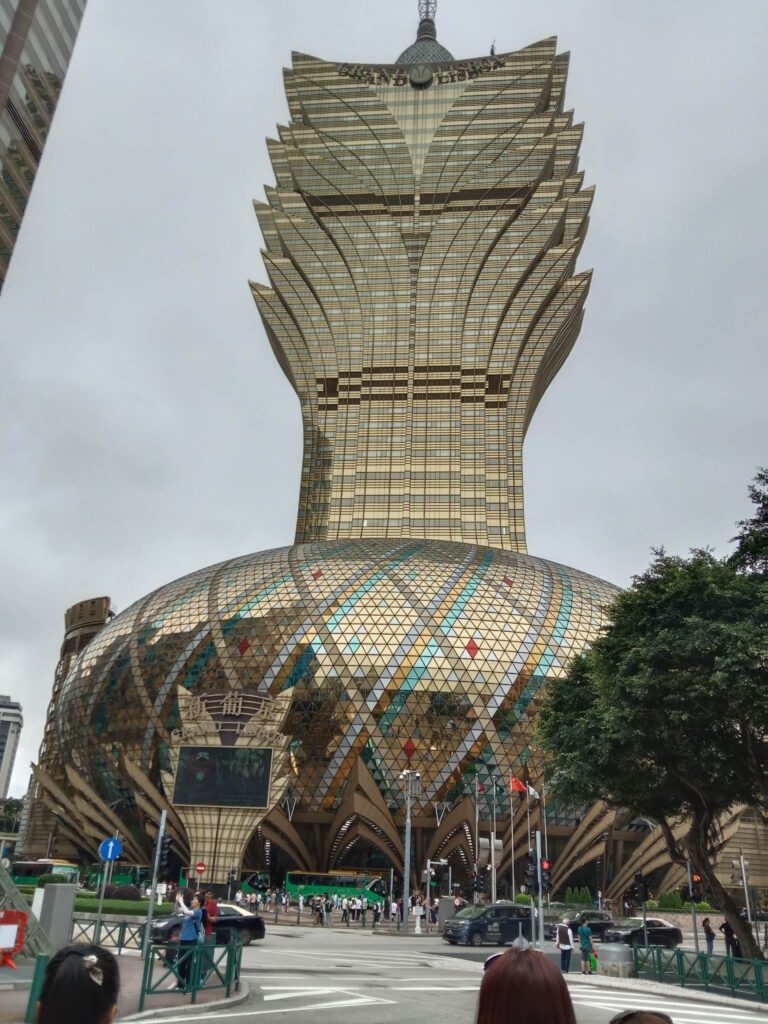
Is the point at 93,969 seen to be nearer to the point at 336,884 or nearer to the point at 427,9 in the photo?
the point at 336,884

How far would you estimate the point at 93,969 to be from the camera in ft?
11.3

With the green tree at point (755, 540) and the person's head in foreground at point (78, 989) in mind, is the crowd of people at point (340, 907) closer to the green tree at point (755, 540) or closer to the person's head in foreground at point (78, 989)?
the green tree at point (755, 540)

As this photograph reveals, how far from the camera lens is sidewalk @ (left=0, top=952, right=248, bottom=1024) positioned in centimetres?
1353

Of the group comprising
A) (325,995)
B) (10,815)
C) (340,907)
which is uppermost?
(10,815)

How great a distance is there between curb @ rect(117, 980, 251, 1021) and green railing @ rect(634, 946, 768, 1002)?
43.8 feet

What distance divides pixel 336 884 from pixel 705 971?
3714 cm

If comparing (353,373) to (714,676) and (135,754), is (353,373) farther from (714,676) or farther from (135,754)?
(714,676)

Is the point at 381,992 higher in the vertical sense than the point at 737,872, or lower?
lower

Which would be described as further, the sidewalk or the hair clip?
the sidewalk

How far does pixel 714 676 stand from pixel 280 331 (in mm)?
81426

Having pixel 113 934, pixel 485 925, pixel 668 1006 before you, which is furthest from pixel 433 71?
pixel 668 1006

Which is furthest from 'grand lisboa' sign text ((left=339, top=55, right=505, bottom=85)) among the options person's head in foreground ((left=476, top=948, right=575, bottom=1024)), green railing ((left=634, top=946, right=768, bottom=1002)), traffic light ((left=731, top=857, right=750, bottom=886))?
person's head in foreground ((left=476, top=948, right=575, bottom=1024))

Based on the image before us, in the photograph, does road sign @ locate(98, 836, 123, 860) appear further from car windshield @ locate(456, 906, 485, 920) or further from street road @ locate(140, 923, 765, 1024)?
car windshield @ locate(456, 906, 485, 920)

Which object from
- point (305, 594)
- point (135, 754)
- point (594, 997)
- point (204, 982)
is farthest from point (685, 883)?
point (204, 982)
